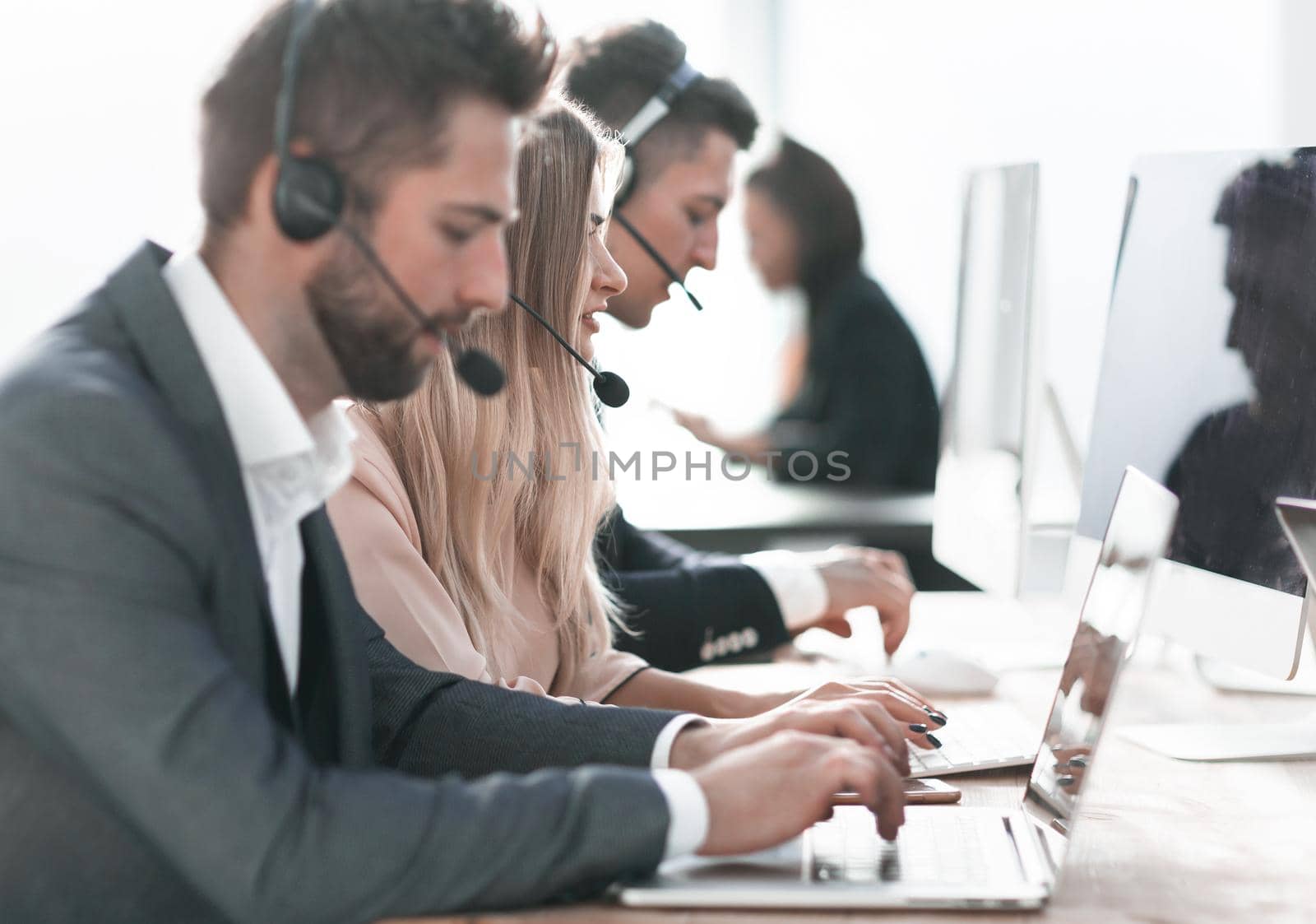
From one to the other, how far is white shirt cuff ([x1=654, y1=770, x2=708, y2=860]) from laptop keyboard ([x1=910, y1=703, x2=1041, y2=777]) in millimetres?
372

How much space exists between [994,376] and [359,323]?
37.7 inches

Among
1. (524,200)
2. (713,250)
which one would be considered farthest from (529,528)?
(713,250)

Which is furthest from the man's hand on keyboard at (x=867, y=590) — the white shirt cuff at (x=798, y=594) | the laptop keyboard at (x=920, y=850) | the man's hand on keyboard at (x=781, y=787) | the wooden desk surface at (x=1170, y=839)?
the man's hand on keyboard at (x=781, y=787)

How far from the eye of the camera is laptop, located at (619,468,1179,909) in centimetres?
72

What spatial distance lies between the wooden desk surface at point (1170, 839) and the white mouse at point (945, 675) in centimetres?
5

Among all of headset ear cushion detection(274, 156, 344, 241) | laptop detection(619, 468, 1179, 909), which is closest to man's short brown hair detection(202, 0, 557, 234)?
headset ear cushion detection(274, 156, 344, 241)

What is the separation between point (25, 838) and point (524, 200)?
0.75 m

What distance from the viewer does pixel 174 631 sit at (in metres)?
0.62

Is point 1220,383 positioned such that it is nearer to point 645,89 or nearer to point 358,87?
point 358,87

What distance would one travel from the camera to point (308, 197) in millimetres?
695

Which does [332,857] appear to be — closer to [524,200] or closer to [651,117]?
[524,200]

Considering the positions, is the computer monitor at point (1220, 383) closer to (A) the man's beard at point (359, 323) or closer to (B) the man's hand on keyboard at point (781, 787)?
(B) the man's hand on keyboard at point (781, 787)

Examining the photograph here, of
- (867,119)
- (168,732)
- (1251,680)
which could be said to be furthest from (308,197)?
(867,119)

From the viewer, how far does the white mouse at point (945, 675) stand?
1.38 m
